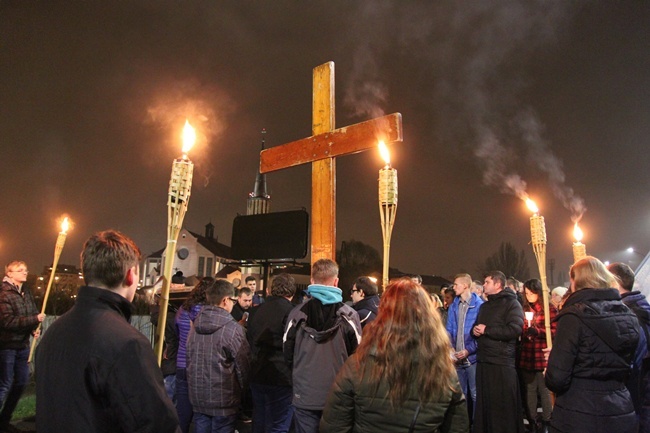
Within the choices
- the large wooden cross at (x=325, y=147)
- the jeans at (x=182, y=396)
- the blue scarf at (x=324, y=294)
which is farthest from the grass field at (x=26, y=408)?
the blue scarf at (x=324, y=294)

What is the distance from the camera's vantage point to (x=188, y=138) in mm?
3322

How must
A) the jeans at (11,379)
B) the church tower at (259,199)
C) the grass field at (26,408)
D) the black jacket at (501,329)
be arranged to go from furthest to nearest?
the church tower at (259,199) → the grass field at (26,408) → the jeans at (11,379) → the black jacket at (501,329)

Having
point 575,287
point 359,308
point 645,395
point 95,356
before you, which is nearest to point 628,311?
point 575,287

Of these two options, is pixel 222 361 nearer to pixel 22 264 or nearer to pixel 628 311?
pixel 628 311

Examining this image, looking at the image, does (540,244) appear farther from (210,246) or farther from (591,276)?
(210,246)

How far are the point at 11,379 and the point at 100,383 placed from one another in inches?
226

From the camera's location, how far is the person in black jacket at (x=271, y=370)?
5074 mm

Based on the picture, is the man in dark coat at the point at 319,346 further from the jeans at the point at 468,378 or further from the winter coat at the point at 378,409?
the jeans at the point at 468,378

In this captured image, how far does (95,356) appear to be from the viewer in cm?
184

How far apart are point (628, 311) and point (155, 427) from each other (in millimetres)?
3652

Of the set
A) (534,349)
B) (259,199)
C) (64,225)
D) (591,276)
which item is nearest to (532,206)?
(591,276)

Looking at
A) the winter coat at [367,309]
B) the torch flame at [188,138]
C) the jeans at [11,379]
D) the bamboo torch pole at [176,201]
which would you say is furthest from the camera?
the jeans at [11,379]

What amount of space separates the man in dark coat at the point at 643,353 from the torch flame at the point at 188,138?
14.0ft

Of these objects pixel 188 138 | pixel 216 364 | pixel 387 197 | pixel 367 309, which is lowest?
pixel 216 364
